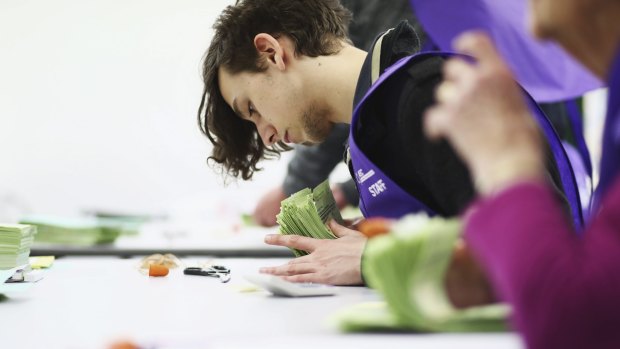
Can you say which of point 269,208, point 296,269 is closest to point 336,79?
point 296,269

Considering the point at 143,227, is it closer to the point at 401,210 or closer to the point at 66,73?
the point at 66,73

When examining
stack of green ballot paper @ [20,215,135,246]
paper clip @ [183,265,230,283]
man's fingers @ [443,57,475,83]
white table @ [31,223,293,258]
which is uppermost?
stack of green ballot paper @ [20,215,135,246]

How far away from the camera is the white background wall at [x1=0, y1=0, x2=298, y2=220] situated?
11.1 ft

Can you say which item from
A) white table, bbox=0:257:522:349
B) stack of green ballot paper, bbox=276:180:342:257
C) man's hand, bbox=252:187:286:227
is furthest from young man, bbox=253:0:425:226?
white table, bbox=0:257:522:349

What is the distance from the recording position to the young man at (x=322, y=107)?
3.54ft

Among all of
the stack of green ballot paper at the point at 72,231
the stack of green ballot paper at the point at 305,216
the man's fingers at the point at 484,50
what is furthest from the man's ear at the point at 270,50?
the man's fingers at the point at 484,50

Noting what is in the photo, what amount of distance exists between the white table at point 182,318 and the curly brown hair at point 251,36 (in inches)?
19.8

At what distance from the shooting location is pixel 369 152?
1.16 meters

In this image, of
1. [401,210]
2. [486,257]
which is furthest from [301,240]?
[486,257]

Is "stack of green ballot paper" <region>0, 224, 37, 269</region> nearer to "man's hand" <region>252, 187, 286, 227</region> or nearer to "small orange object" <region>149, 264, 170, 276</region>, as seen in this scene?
"small orange object" <region>149, 264, 170, 276</region>

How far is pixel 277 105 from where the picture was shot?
1.56 meters

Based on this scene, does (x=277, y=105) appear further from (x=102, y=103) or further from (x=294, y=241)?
(x=102, y=103)

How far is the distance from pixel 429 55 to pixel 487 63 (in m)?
0.64

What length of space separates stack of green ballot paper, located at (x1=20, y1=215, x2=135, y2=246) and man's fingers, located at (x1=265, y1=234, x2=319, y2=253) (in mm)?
1081
